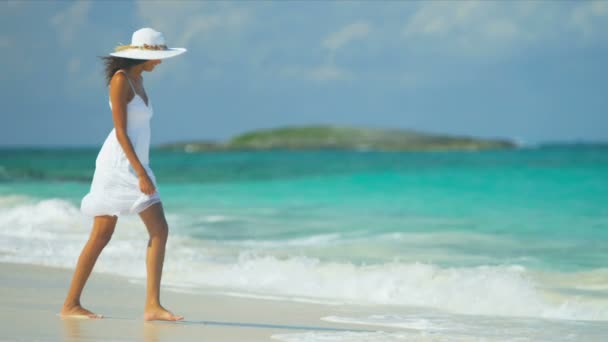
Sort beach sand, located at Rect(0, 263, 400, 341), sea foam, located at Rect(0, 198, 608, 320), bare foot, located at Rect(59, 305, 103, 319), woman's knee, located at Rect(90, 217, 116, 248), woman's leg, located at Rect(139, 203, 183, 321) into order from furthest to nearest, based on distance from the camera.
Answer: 1. sea foam, located at Rect(0, 198, 608, 320)
2. bare foot, located at Rect(59, 305, 103, 319)
3. woman's knee, located at Rect(90, 217, 116, 248)
4. woman's leg, located at Rect(139, 203, 183, 321)
5. beach sand, located at Rect(0, 263, 400, 341)

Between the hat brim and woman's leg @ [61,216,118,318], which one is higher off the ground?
the hat brim

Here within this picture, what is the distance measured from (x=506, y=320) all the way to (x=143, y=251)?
13.8ft

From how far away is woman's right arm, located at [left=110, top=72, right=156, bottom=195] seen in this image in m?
4.76

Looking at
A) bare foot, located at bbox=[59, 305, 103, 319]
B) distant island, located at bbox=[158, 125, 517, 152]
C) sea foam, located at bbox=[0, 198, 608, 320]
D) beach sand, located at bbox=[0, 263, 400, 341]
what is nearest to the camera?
beach sand, located at bbox=[0, 263, 400, 341]

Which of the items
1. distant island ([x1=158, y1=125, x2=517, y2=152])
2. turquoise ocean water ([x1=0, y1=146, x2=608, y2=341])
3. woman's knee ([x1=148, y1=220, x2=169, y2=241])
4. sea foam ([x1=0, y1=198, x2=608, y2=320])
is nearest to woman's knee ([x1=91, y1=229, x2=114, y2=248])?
woman's knee ([x1=148, y1=220, x2=169, y2=241])

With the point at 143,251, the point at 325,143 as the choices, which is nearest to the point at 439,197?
the point at 143,251

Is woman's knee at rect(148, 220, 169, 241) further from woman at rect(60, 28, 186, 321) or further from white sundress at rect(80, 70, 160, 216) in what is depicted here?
white sundress at rect(80, 70, 160, 216)

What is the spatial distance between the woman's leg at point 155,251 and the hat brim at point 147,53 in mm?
755

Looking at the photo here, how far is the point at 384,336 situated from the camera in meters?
4.97

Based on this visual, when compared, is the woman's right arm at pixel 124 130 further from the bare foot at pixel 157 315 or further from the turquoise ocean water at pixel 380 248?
the turquoise ocean water at pixel 380 248

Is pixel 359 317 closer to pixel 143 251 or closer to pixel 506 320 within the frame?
pixel 506 320

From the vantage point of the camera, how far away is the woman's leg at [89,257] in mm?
4953

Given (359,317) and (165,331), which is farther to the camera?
(359,317)

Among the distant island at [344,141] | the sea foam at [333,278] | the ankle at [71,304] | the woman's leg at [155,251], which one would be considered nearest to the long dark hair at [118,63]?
the woman's leg at [155,251]
